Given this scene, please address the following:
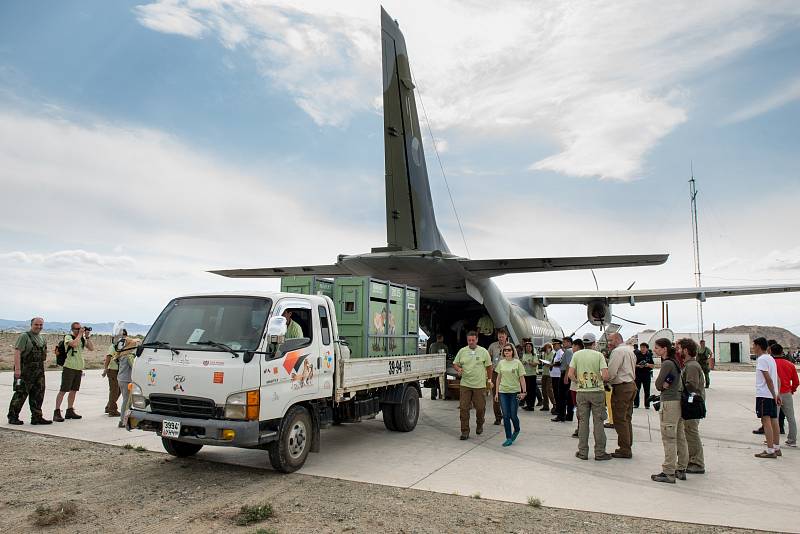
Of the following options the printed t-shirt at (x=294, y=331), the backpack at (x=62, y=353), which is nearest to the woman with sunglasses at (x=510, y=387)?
the printed t-shirt at (x=294, y=331)

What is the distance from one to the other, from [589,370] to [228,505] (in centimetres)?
554

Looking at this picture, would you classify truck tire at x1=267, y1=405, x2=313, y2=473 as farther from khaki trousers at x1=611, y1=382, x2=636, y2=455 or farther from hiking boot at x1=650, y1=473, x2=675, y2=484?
khaki trousers at x1=611, y1=382, x2=636, y2=455

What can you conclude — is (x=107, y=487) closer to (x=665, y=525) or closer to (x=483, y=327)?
(x=665, y=525)

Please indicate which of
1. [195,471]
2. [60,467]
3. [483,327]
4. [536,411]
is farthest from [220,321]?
[483,327]

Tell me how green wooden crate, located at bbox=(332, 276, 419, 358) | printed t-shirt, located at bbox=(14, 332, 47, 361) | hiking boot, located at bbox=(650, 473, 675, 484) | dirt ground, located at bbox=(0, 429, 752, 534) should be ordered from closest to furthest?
dirt ground, located at bbox=(0, 429, 752, 534) < hiking boot, located at bbox=(650, 473, 675, 484) < green wooden crate, located at bbox=(332, 276, 419, 358) < printed t-shirt, located at bbox=(14, 332, 47, 361)

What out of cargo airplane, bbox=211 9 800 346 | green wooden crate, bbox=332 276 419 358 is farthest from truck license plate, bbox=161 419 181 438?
cargo airplane, bbox=211 9 800 346

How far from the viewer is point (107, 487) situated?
6.29 m

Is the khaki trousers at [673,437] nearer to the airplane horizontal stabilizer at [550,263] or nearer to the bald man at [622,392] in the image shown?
the bald man at [622,392]

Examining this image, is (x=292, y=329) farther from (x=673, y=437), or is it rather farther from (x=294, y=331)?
(x=673, y=437)

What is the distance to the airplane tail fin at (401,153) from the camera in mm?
11477

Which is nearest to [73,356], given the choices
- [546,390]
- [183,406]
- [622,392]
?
[183,406]

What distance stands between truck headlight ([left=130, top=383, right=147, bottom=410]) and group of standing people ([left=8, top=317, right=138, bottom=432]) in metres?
2.99

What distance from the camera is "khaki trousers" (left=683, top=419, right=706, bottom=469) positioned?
24.1 feet

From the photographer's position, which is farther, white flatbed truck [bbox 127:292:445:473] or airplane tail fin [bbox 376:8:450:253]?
airplane tail fin [bbox 376:8:450:253]
